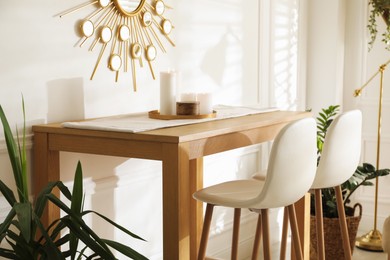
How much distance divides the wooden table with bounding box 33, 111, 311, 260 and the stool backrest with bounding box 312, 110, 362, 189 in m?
0.36

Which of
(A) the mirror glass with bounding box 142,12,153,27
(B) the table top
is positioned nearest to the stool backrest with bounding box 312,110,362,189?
(B) the table top

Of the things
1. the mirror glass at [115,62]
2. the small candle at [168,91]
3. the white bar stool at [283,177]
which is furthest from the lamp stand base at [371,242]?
the mirror glass at [115,62]

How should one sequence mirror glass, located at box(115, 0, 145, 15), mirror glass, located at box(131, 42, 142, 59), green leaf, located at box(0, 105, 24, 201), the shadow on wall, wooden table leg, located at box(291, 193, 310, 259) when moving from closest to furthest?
green leaf, located at box(0, 105, 24, 201)
the shadow on wall
mirror glass, located at box(115, 0, 145, 15)
mirror glass, located at box(131, 42, 142, 59)
wooden table leg, located at box(291, 193, 310, 259)

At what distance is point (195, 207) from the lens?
3395 mm

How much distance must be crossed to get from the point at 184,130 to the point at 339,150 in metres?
0.95

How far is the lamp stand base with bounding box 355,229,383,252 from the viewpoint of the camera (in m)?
4.35

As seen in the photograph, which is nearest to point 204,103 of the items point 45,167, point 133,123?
point 133,123

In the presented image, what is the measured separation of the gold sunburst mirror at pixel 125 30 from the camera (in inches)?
112

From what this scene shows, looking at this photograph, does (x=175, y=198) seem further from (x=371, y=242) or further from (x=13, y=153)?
(x=371, y=242)

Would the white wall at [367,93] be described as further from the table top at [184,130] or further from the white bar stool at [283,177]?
the white bar stool at [283,177]

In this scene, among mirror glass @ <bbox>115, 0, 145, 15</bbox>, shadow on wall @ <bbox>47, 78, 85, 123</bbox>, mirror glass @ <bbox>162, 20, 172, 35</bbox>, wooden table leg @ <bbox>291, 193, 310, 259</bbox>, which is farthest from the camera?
wooden table leg @ <bbox>291, 193, 310, 259</bbox>

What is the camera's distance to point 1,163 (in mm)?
2508

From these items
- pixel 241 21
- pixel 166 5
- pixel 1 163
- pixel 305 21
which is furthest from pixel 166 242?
pixel 305 21

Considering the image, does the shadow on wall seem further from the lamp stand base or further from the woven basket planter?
the lamp stand base
